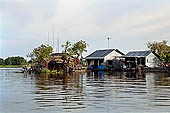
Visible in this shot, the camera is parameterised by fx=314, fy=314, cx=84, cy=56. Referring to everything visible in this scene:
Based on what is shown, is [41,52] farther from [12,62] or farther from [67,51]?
[12,62]

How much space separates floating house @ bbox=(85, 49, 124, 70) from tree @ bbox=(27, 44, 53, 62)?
8.24m

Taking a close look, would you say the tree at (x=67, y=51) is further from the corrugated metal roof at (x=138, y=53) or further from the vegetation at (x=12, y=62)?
the vegetation at (x=12, y=62)

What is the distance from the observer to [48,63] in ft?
164

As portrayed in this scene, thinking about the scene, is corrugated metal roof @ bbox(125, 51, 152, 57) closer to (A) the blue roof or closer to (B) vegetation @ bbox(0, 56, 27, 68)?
(A) the blue roof

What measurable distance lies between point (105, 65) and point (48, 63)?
524 inches

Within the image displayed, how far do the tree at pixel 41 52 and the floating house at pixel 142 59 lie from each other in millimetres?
14633

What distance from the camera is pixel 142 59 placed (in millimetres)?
57469

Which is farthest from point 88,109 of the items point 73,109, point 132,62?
point 132,62

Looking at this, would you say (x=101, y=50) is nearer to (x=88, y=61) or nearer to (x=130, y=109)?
(x=88, y=61)

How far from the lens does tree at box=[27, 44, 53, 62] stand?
57994mm

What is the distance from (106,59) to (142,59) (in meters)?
6.73

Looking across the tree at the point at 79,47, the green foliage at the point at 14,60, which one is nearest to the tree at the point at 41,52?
the tree at the point at 79,47

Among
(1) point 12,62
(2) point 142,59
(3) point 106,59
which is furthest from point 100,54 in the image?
(1) point 12,62

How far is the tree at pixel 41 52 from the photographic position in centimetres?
5799
